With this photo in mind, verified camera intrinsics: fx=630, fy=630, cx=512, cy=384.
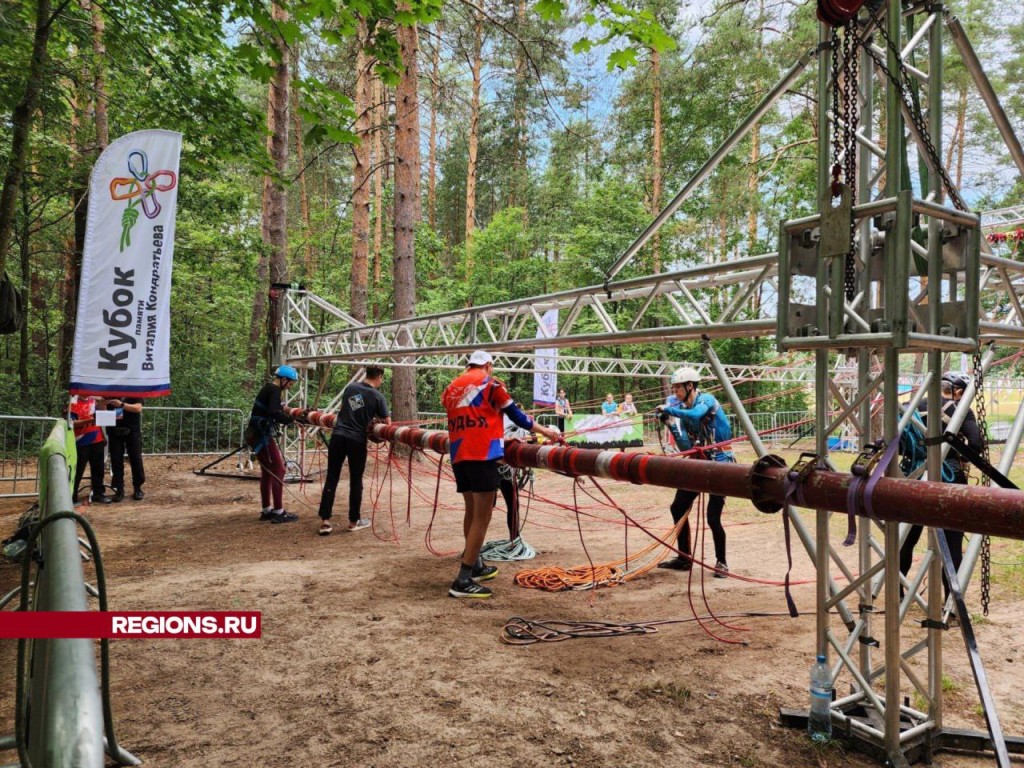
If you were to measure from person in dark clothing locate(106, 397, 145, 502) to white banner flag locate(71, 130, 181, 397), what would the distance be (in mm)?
2516

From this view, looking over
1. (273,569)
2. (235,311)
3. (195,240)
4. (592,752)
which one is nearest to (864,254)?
(592,752)

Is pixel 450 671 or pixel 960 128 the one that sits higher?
pixel 960 128

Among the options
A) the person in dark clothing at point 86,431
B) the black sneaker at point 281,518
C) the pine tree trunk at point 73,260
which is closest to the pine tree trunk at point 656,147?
the pine tree trunk at point 73,260

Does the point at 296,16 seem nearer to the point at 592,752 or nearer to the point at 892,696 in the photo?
the point at 592,752

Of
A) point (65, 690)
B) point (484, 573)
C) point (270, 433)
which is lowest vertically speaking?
point (484, 573)

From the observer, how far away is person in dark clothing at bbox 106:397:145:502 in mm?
9438

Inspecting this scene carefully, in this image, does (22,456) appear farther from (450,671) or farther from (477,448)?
(450,671)

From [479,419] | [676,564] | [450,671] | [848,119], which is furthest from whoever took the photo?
[676,564]

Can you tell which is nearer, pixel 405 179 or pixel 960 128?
pixel 405 179

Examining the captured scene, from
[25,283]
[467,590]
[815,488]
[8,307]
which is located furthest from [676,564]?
[25,283]

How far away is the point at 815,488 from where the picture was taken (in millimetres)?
2936

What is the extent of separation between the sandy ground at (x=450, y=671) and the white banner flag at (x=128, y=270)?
1.91 metres

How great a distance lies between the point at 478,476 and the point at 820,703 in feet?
9.58

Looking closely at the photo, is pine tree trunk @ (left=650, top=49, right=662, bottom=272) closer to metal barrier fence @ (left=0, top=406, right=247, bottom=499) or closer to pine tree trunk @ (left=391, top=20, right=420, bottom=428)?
pine tree trunk @ (left=391, top=20, right=420, bottom=428)
